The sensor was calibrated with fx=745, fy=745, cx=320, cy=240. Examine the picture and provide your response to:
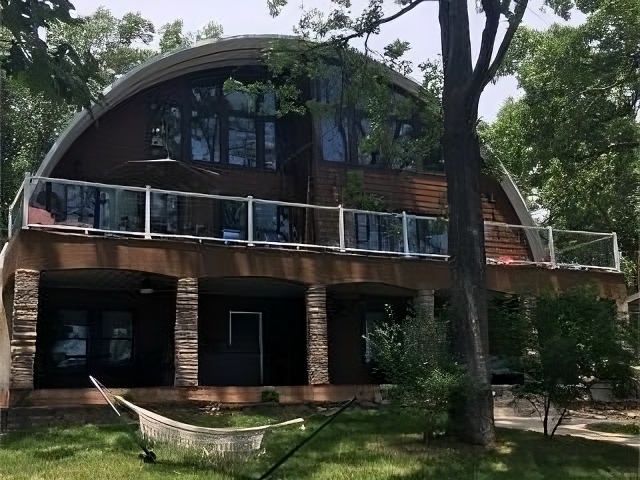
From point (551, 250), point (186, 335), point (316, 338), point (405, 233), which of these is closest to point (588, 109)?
point (551, 250)

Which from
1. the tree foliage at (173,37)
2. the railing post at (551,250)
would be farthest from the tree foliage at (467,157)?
the tree foliage at (173,37)

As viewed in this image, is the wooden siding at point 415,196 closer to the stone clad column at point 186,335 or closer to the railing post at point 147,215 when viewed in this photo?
the stone clad column at point 186,335

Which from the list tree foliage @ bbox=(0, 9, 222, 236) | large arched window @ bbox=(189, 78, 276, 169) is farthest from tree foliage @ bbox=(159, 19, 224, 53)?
large arched window @ bbox=(189, 78, 276, 169)

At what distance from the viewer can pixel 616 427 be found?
1299 centimetres

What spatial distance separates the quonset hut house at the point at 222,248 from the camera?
13.3m

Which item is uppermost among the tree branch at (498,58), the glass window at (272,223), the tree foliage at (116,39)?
the tree foliage at (116,39)

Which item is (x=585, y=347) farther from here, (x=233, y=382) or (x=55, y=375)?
(x=55, y=375)

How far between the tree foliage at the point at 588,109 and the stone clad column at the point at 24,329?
37.1 feet

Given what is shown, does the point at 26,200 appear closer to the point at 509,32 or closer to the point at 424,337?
the point at 424,337

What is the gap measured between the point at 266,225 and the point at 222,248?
234 cm

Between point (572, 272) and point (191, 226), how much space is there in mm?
8982

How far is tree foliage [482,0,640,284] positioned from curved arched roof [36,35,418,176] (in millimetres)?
3049

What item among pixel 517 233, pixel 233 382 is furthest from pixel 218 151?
pixel 517 233

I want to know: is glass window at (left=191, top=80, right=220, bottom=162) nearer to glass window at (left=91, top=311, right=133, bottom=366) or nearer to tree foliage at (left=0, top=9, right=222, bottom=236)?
tree foliage at (left=0, top=9, right=222, bottom=236)
